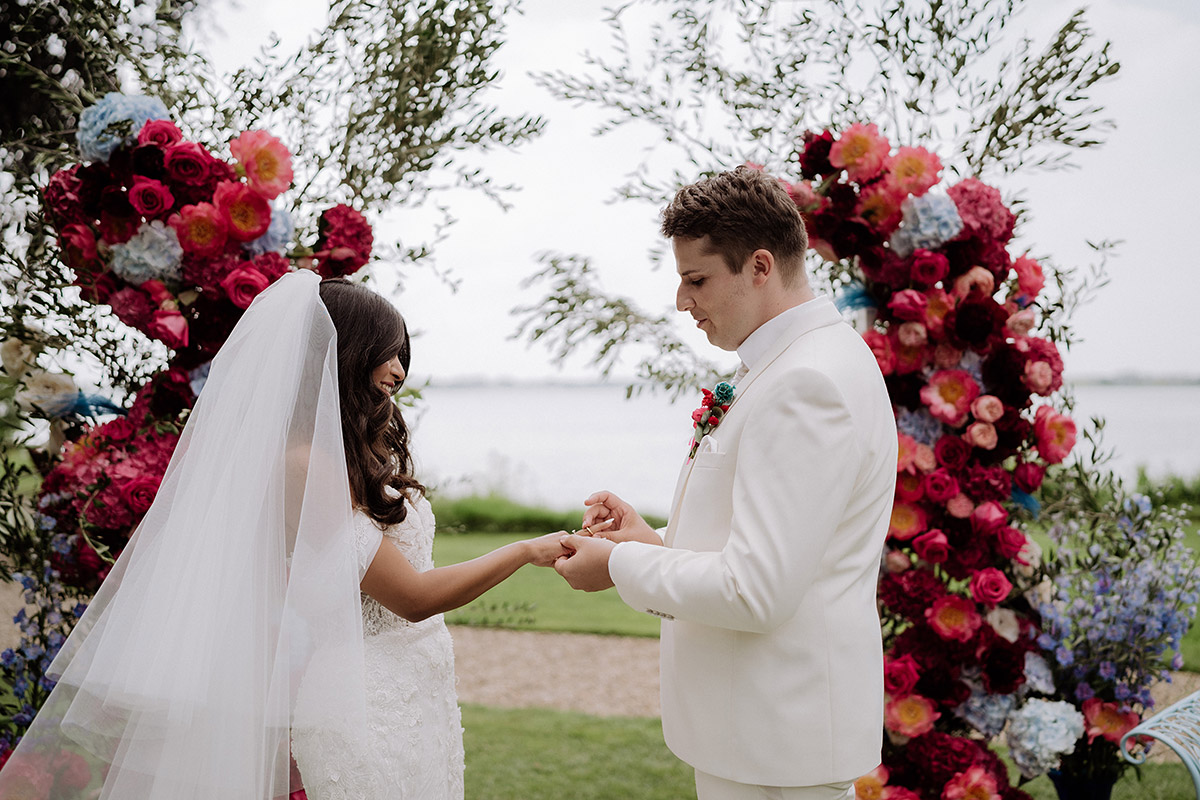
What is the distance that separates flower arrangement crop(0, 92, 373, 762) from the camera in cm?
274

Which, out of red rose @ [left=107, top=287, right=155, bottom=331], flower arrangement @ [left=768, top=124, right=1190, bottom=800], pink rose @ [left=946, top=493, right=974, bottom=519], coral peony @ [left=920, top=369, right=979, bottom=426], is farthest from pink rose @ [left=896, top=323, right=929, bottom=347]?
red rose @ [left=107, top=287, right=155, bottom=331]

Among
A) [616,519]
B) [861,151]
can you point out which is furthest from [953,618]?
[861,151]

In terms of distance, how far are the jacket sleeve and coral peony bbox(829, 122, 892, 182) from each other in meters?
1.90

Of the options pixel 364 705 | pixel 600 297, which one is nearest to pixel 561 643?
pixel 600 297

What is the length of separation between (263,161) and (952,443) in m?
2.66

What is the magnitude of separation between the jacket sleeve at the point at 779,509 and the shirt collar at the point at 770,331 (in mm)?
244

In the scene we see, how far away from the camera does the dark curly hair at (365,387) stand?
2.32 metres

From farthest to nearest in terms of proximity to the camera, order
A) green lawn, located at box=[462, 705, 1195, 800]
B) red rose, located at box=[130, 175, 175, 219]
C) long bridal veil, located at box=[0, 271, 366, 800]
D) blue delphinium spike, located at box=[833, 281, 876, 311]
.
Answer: green lawn, located at box=[462, 705, 1195, 800] < blue delphinium spike, located at box=[833, 281, 876, 311] < red rose, located at box=[130, 175, 175, 219] < long bridal veil, located at box=[0, 271, 366, 800]

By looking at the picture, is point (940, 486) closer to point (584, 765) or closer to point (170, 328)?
point (170, 328)

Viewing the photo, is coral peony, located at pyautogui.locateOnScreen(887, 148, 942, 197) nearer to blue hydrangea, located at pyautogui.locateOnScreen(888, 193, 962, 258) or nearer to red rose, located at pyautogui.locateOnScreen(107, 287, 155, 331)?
blue hydrangea, located at pyautogui.locateOnScreen(888, 193, 962, 258)

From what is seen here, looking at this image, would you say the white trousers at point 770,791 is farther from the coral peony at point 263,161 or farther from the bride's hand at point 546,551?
the coral peony at point 263,161

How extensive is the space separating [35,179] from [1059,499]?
14.3 feet

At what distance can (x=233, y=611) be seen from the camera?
6.67ft

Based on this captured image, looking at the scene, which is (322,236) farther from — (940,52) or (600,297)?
(940,52)
